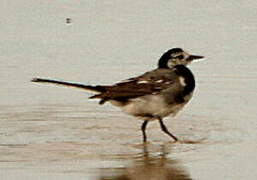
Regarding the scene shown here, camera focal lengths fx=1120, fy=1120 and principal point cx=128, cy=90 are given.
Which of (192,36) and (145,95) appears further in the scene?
(192,36)

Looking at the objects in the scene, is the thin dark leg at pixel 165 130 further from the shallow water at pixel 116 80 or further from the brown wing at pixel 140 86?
the brown wing at pixel 140 86

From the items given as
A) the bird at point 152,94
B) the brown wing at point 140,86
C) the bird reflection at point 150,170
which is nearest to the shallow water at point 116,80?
the bird reflection at point 150,170

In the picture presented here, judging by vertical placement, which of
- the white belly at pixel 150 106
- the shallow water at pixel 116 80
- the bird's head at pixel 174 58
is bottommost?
the shallow water at pixel 116 80

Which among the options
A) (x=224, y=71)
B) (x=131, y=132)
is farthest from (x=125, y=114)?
(x=224, y=71)

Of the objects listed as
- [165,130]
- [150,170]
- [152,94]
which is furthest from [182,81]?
Result: [150,170]

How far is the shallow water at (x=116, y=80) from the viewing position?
9750 millimetres

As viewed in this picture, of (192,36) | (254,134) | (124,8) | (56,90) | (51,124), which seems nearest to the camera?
(254,134)

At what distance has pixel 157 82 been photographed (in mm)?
10984

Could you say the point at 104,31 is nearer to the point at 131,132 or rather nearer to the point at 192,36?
the point at 192,36

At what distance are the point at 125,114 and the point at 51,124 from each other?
35.8 inches

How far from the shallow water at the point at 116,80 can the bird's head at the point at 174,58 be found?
65 centimetres

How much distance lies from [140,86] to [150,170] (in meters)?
1.56

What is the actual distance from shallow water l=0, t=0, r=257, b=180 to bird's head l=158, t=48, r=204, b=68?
646 mm

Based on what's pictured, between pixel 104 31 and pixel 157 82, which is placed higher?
pixel 157 82
